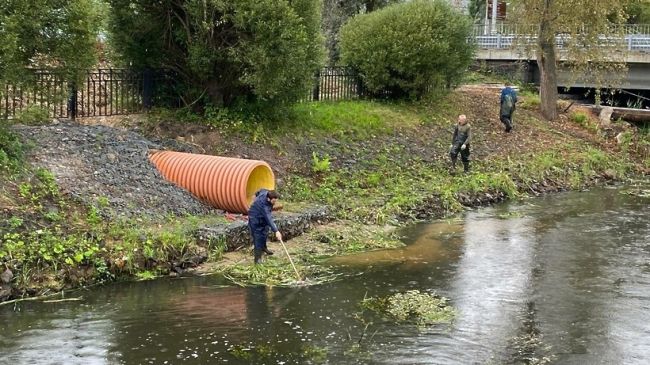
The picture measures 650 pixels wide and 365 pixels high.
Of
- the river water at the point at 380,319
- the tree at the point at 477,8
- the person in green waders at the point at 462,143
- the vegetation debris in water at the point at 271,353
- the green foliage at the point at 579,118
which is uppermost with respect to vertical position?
the tree at the point at 477,8

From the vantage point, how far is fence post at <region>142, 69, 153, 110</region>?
60.9ft

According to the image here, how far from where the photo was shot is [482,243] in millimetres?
15031

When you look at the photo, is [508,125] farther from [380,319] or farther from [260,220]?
[380,319]

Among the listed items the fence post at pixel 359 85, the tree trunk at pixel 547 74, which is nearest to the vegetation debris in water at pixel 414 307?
the fence post at pixel 359 85

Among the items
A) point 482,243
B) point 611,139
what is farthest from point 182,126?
point 611,139

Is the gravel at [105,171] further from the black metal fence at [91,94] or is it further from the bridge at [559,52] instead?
the bridge at [559,52]

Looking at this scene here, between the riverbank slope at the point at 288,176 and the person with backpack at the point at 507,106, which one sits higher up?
the person with backpack at the point at 507,106

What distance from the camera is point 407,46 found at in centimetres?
2434

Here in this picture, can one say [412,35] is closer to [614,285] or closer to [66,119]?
[66,119]

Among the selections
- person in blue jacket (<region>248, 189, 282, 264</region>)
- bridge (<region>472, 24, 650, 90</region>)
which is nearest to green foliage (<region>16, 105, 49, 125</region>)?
person in blue jacket (<region>248, 189, 282, 264</region>)

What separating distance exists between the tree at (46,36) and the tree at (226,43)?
3.02 metres

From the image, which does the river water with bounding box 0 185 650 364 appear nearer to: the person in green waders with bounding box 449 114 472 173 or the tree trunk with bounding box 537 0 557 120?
the person in green waders with bounding box 449 114 472 173

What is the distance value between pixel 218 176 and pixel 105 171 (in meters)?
2.04

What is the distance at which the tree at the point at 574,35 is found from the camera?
2595 centimetres
